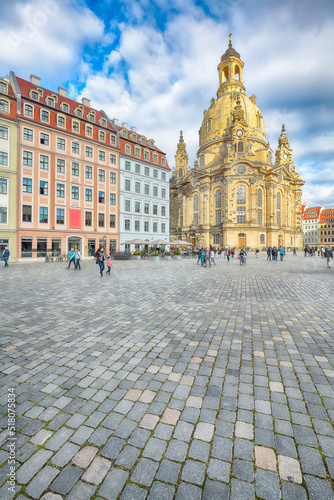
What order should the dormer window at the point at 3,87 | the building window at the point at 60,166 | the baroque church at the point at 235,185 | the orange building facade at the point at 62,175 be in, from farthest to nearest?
the baroque church at the point at 235,185
the building window at the point at 60,166
the orange building facade at the point at 62,175
the dormer window at the point at 3,87

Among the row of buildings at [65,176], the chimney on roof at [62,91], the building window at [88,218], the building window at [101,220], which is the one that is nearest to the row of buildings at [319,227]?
the row of buildings at [65,176]

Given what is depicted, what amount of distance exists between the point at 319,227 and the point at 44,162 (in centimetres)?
13276

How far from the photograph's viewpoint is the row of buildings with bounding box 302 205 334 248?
395 ft

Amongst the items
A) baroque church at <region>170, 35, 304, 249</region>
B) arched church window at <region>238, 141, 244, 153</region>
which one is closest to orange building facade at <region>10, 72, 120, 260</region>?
baroque church at <region>170, 35, 304, 249</region>

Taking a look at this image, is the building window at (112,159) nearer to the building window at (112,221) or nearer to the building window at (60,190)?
the building window at (112,221)

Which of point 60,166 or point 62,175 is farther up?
point 60,166

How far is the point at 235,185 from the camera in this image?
56812 millimetres

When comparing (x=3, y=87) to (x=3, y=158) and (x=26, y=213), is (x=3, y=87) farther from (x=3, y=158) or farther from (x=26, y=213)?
(x=26, y=213)

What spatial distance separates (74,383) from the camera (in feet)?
10.6

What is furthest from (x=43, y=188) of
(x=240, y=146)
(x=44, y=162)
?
(x=240, y=146)

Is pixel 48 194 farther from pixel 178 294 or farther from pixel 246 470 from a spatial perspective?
pixel 246 470

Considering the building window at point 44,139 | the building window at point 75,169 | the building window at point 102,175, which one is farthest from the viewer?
the building window at point 102,175

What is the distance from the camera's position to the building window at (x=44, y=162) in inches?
1135

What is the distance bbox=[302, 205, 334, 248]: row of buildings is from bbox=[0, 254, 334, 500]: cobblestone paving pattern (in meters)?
135
